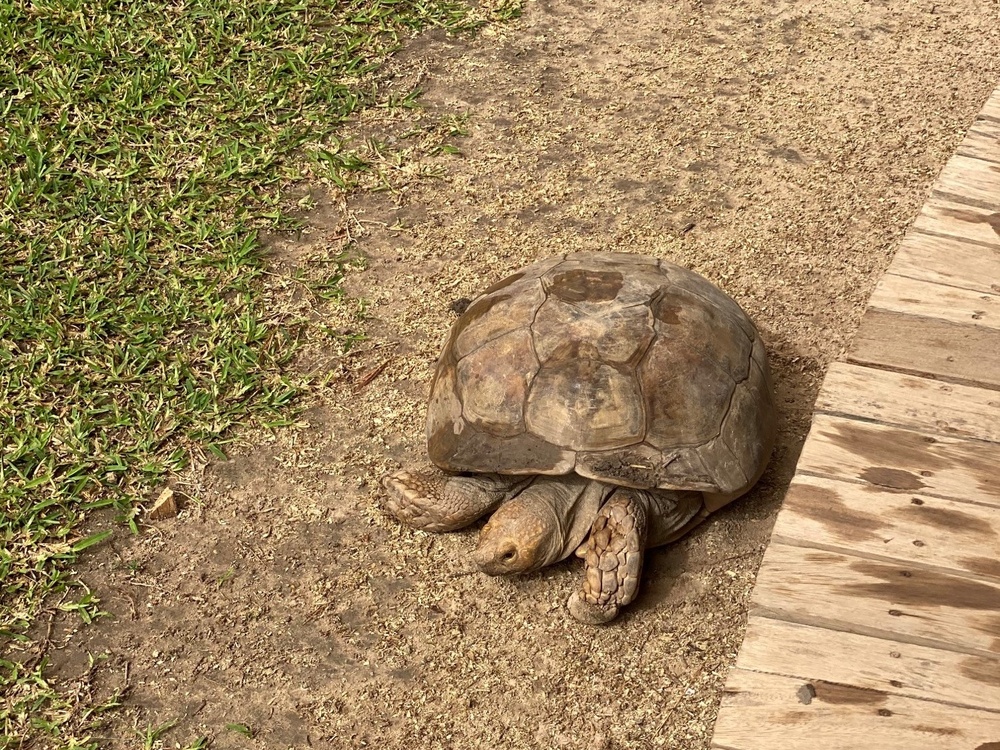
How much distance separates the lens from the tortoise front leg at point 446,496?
327cm

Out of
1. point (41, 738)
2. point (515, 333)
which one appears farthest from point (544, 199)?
point (41, 738)

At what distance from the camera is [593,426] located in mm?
3041

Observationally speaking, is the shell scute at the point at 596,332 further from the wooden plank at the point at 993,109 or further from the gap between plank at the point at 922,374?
the wooden plank at the point at 993,109

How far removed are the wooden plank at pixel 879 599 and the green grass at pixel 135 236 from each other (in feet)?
6.36

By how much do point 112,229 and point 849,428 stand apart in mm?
3201

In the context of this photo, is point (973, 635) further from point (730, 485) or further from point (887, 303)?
point (730, 485)

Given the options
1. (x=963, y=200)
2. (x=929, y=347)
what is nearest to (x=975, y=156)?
(x=963, y=200)

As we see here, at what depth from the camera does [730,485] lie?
10.2ft

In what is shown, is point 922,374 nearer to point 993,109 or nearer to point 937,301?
point 937,301

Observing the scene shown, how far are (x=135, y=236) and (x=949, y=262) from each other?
3099 mm

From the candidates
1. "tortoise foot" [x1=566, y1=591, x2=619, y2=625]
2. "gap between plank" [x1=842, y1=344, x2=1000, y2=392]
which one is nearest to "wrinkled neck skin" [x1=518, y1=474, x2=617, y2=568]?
"tortoise foot" [x1=566, y1=591, x2=619, y2=625]

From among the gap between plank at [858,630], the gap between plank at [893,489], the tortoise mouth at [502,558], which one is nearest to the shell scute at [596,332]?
the tortoise mouth at [502,558]

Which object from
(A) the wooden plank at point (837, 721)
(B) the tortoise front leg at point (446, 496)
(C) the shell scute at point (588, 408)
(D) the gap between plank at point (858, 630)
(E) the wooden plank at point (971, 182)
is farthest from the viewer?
(B) the tortoise front leg at point (446, 496)

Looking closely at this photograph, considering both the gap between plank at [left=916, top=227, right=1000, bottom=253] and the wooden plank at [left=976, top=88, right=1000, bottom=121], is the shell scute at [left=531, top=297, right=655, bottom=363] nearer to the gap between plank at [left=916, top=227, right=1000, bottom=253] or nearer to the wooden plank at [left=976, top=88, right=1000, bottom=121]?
the gap between plank at [left=916, top=227, right=1000, bottom=253]
